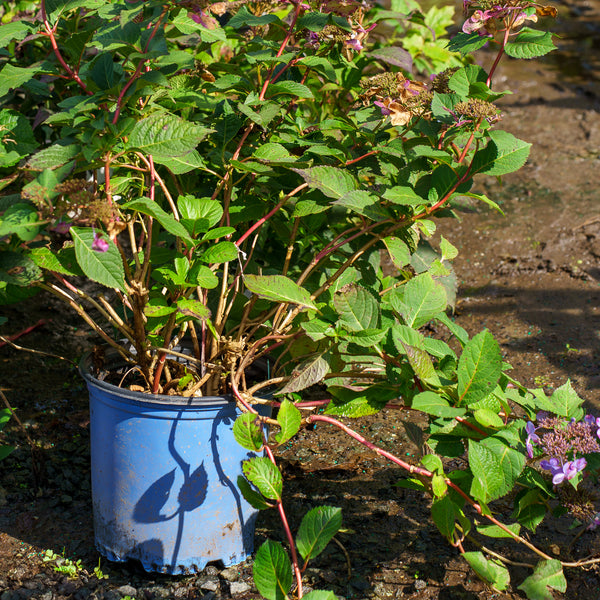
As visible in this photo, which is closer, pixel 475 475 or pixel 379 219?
pixel 475 475

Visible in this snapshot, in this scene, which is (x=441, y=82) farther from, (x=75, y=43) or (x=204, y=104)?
(x=75, y=43)

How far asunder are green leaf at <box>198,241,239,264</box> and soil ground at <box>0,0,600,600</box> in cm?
82

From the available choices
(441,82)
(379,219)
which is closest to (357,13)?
(441,82)

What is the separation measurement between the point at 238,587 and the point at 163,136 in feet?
3.66

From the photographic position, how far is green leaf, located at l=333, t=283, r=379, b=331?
1489 millimetres

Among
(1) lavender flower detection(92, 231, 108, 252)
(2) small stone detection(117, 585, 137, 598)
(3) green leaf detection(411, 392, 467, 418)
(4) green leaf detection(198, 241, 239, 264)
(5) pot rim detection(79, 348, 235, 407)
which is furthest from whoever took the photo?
(2) small stone detection(117, 585, 137, 598)

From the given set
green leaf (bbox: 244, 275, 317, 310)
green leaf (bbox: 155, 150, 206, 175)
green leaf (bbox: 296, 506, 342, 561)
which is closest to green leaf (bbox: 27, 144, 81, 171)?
green leaf (bbox: 155, 150, 206, 175)

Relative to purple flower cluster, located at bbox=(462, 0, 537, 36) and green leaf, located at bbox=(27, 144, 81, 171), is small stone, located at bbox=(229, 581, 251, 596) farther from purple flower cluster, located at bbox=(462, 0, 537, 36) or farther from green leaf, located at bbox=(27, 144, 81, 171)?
purple flower cluster, located at bbox=(462, 0, 537, 36)

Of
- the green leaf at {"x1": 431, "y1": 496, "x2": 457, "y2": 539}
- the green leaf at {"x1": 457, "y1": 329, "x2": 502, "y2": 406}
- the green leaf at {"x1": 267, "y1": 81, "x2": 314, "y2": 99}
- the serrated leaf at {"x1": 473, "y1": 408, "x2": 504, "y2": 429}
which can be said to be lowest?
the green leaf at {"x1": 431, "y1": 496, "x2": 457, "y2": 539}

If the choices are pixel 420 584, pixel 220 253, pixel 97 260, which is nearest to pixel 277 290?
pixel 220 253

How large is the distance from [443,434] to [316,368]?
318 millimetres

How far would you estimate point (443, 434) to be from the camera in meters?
1.52

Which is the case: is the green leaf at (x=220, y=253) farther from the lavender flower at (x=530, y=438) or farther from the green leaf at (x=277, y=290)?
the lavender flower at (x=530, y=438)

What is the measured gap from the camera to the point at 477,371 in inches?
56.2
